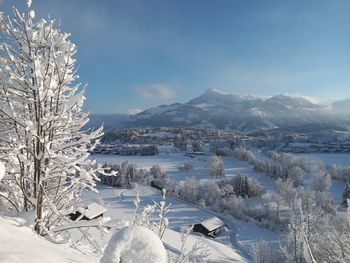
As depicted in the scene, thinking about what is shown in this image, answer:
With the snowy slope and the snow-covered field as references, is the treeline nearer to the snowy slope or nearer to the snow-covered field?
the snow-covered field

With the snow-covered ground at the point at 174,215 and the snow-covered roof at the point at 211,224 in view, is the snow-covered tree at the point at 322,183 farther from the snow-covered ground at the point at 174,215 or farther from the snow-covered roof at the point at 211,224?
the snow-covered roof at the point at 211,224

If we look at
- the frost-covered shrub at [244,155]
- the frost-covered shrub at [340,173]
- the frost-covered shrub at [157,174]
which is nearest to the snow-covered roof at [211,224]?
the frost-covered shrub at [157,174]

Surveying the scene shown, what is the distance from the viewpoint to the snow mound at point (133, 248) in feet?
11.9

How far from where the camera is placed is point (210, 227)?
5009 cm

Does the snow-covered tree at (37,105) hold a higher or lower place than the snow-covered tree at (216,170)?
higher

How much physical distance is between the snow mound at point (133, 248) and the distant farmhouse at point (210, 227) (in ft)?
155

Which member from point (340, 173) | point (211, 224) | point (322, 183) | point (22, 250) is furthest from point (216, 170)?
point (22, 250)

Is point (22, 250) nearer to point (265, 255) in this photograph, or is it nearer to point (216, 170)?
point (265, 255)

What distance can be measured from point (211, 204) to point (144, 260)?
6628cm

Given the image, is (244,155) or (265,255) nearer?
(265,255)

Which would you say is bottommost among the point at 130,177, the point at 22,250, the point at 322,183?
the point at 322,183

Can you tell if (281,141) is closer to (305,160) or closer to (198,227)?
(305,160)

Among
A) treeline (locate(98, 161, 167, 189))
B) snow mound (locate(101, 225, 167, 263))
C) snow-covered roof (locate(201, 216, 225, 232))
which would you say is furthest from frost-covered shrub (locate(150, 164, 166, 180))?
snow mound (locate(101, 225, 167, 263))

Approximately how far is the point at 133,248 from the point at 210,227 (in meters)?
48.3
